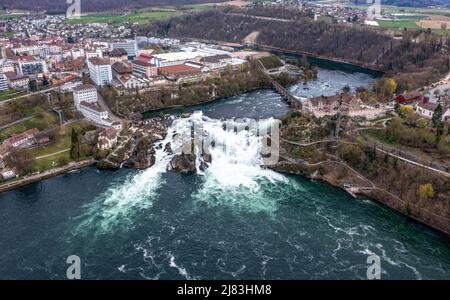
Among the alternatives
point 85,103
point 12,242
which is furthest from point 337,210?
point 85,103

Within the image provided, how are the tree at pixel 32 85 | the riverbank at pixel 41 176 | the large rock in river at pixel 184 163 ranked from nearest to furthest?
1. the riverbank at pixel 41 176
2. the large rock in river at pixel 184 163
3. the tree at pixel 32 85

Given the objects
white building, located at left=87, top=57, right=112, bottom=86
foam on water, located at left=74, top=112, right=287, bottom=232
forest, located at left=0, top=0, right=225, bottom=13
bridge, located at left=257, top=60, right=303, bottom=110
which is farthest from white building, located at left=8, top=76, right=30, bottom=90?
forest, located at left=0, top=0, right=225, bottom=13

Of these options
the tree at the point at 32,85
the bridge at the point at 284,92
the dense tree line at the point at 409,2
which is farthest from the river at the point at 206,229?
the dense tree line at the point at 409,2

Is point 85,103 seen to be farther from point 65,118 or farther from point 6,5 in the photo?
point 6,5

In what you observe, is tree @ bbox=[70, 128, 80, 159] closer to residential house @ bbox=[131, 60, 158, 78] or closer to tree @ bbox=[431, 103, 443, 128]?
residential house @ bbox=[131, 60, 158, 78]

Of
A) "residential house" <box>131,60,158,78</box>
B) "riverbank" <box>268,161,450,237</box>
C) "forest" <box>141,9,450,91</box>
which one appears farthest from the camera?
"forest" <box>141,9,450,91</box>

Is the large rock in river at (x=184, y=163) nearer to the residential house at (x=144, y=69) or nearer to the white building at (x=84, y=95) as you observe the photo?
the white building at (x=84, y=95)
